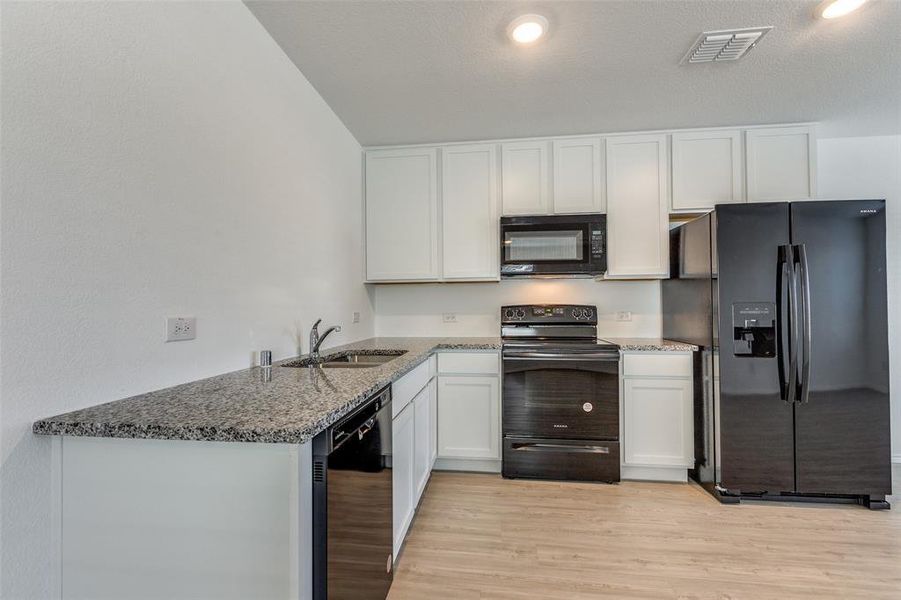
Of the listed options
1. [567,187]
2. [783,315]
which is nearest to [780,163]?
[783,315]

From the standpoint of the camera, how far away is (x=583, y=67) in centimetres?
218

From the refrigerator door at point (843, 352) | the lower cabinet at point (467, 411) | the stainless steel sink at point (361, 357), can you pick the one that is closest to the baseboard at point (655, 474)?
the refrigerator door at point (843, 352)

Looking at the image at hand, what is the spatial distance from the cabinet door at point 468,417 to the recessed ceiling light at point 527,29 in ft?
6.45

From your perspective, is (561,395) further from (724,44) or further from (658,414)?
(724,44)

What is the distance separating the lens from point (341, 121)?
2816 mm

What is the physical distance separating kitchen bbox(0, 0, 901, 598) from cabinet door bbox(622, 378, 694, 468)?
2 centimetres

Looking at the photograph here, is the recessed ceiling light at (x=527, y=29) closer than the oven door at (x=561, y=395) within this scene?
Yes

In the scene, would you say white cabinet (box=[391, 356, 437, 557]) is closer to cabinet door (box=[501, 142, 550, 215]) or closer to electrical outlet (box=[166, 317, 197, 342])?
electrical outlet (box=[166, 317, 197, 342])

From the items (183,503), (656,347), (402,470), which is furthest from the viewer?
(656,347)

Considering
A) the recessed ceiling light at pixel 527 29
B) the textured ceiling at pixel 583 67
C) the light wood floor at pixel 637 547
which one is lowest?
the light wood floor at pixel 637 547

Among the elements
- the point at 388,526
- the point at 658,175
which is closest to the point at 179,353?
the point at 388,526

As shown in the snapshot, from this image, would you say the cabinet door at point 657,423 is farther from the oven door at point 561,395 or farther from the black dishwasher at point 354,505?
the black dishwasher at point 354,505

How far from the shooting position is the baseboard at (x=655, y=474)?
2730mm

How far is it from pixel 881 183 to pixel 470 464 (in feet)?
12.1
